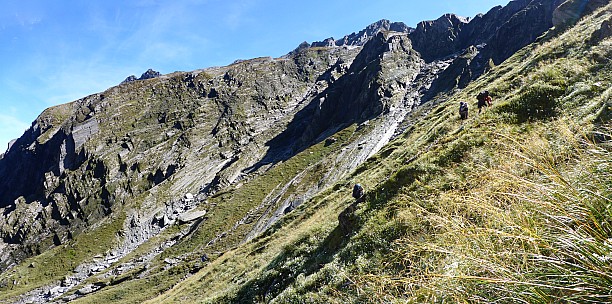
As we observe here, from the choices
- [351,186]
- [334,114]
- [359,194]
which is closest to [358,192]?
[359,194]

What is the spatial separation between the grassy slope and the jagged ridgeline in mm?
50

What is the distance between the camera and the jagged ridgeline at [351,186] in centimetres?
402

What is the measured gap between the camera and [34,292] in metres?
99.4

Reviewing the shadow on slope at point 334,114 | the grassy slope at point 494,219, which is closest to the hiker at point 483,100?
the grassy slope at point 494,219

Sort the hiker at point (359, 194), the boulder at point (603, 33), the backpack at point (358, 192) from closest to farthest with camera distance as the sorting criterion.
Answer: the hiker at point (359, 194)
the backpack at point (358, 192)
the boulder at point (603, 33)

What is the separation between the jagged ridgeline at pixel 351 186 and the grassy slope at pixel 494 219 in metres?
0.05

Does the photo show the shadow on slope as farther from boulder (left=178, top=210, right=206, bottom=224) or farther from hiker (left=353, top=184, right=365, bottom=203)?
hiker (left=353, top=184, right=365, bottom=203)

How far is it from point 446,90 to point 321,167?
70964 millimetres

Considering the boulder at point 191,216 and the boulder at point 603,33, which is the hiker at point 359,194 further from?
the boulder at point 191,216

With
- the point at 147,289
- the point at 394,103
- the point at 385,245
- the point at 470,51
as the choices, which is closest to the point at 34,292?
the point at 147,289

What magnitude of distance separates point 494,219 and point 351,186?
106ft

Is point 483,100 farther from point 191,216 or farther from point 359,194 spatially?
point 191,216

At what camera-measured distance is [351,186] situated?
36094 mm

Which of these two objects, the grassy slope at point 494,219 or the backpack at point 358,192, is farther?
the backpack at point 358,192
